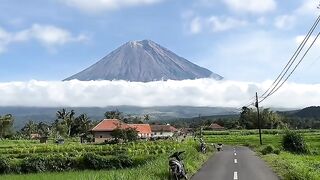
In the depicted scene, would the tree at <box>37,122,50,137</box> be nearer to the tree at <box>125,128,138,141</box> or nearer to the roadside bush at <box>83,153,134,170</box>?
the tree at <box>125,128,138,141</box>

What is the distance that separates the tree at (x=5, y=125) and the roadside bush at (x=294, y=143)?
243 ft

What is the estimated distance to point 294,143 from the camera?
36719 mm

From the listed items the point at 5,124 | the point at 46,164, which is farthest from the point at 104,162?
the point at 5,124

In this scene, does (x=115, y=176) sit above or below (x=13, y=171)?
above

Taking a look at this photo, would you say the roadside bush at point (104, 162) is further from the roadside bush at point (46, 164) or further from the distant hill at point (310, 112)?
the distant hill at point (310, 112)

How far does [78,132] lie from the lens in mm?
107062

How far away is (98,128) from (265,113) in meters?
46.3

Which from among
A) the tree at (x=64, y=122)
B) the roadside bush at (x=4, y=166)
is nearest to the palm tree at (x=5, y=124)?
the tree at (x=64, y=122)

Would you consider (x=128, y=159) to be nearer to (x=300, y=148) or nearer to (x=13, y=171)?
(x=13, y=171)

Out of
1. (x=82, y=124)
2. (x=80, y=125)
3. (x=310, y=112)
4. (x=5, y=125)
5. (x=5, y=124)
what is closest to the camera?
(x=5, y=124)

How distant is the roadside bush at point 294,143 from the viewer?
119 ft

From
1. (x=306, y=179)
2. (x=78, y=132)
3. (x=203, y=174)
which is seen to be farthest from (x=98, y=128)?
(x=306, y=179)

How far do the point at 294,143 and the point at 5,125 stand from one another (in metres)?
76.8

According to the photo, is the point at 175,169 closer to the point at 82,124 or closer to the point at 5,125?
the point at 5,125
